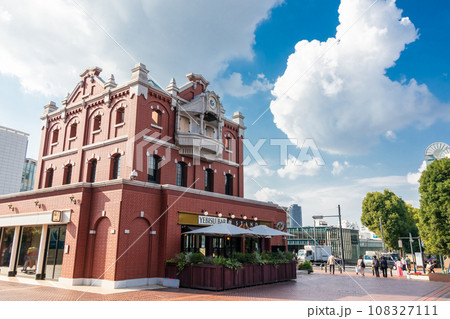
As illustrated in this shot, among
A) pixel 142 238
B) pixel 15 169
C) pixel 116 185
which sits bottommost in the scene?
pixel 142 238

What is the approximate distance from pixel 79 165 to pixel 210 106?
1088 centimetres

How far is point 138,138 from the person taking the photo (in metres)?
20.7

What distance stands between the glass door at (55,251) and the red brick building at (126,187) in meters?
0.06

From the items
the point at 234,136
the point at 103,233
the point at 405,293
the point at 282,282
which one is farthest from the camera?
the point at 234,136

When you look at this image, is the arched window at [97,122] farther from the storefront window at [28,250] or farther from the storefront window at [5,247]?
the storefront window at [5,247]

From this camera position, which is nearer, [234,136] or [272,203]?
[272,203]

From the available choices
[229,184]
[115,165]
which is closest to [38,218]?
[115,165]

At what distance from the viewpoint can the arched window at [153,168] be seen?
21.3 metres

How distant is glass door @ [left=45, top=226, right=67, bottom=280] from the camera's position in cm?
1731

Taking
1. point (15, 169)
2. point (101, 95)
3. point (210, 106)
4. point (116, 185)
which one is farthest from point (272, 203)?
point (15, 169)

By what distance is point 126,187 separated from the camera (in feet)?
54.0

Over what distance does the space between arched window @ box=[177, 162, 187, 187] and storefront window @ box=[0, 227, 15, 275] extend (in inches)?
454

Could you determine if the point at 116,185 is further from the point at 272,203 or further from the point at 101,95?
the point at 272,203

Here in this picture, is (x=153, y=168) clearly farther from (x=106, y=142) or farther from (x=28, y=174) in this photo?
(x=28, y=174)
